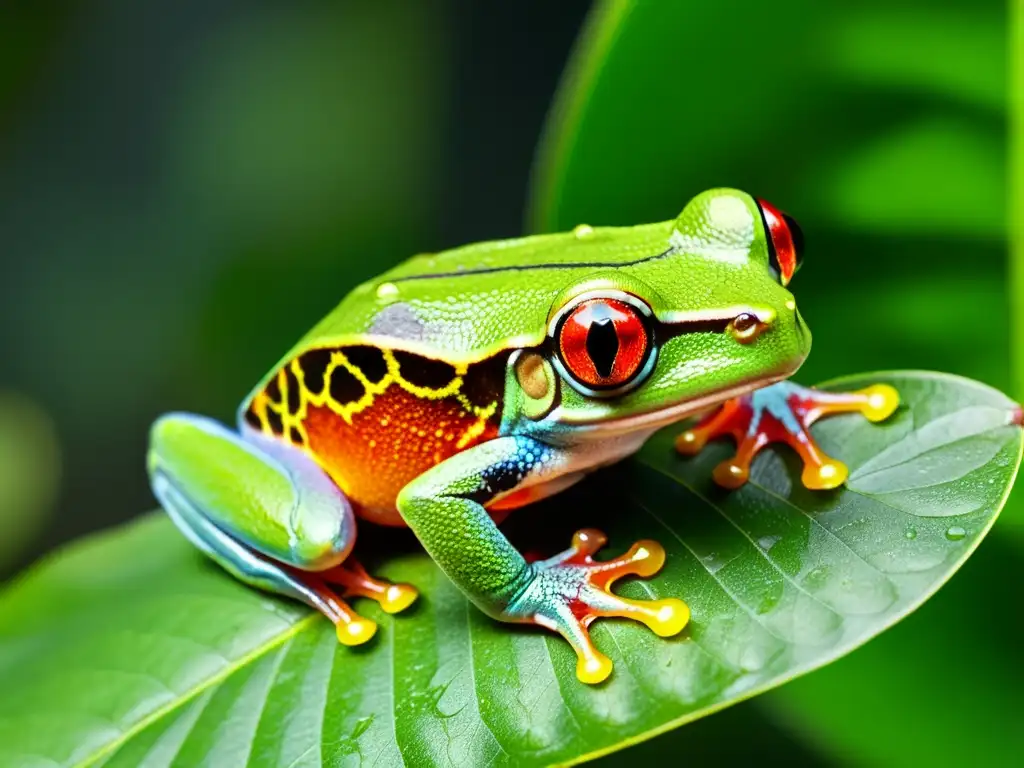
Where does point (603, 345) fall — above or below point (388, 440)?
above

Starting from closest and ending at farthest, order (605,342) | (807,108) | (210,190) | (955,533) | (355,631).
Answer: (955,533), (605,342), (355,631), (807,108), (210,190)

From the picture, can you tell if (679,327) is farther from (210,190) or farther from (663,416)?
(210,190)

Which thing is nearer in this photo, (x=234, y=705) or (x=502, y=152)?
(x=234, y=705)

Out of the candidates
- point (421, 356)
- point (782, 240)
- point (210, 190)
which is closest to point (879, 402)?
point (782, 240)

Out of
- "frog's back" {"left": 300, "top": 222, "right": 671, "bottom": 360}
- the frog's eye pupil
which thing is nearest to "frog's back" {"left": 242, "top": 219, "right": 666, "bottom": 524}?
"frog's back" {"left": 300, "top": 222, "right": 671, "bottom": 360}

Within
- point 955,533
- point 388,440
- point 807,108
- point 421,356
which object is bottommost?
point 955,533

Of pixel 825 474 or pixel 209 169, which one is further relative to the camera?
pixel 209 169

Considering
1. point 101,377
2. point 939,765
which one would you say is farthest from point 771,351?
point 101,377

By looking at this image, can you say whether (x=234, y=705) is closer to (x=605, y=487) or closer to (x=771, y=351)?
(x=605, y=487)
